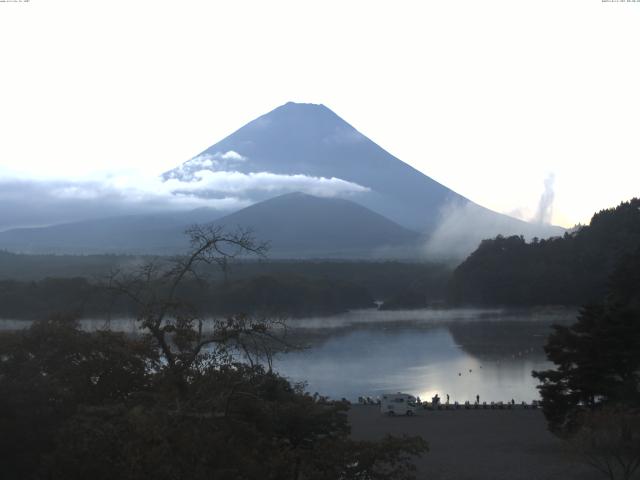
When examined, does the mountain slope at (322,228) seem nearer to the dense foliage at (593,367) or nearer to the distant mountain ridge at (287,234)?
the distant mountain ridge at (287,234)

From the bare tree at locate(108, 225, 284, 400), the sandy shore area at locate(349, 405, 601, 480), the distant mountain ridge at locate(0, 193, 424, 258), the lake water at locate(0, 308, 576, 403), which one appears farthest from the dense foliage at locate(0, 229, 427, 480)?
the distant mountain ridge at locate(0, 193, 424, 258)

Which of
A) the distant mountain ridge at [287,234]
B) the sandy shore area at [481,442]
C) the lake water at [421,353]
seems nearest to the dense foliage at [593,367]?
the sandy shore area at [481,442]

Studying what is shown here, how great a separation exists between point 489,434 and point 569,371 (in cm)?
157

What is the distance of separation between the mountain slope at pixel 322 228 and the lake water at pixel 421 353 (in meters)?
24.1

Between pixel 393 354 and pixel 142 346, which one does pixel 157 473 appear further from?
pixel 393 354

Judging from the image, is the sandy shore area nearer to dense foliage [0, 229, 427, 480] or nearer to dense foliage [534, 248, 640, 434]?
dense foliage [534, 248, 640, 434]

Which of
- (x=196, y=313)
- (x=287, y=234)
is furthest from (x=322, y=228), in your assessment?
(x=196, y=313)

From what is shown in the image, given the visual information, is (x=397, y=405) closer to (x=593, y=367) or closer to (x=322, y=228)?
(x=593, y=367)

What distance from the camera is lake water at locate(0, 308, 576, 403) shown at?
15.1 meters

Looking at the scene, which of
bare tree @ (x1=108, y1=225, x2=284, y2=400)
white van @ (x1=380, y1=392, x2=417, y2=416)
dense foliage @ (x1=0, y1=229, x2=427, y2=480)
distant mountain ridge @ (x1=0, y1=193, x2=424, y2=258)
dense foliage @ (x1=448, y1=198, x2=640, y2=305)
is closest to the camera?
dense foliage @ (x1=0, y1=229, x2=427, y2=480)

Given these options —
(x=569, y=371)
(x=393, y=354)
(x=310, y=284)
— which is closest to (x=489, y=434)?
(x=569, y=371)

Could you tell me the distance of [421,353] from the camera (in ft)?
68.6

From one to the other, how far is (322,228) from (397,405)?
164ft

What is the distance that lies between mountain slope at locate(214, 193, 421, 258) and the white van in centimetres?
4325
